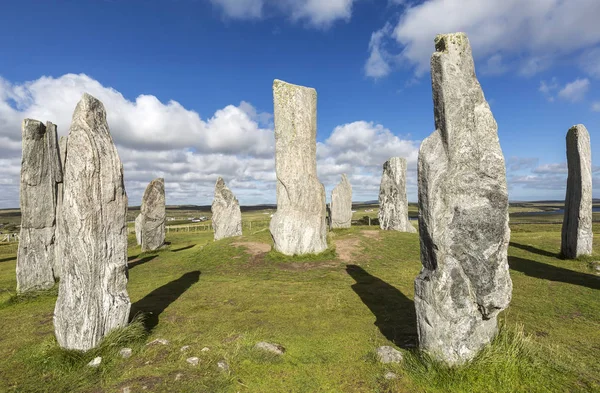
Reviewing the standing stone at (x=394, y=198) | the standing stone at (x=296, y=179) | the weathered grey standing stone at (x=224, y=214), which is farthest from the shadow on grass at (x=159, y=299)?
the standing stone at (x=394, y=198)

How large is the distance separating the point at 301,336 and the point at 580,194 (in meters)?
Answer: 15.4

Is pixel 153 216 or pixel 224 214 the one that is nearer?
pixel 153 216

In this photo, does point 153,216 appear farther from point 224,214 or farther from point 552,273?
point 552,273

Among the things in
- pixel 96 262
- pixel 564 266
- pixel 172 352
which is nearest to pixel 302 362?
pixel 172 352

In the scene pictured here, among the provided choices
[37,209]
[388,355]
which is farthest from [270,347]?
[37,209]

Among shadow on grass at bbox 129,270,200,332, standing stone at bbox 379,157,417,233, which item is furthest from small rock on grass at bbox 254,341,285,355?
standing stone at bbox 379,157,417,233

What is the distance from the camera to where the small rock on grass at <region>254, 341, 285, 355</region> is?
240 inches

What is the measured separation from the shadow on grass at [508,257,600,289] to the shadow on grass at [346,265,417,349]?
6.06m

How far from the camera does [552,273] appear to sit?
496 inches

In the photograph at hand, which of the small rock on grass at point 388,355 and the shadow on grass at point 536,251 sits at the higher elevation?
the small rock on grass at point 388,355

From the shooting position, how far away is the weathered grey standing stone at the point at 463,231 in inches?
212

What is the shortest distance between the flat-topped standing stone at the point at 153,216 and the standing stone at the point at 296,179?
32.5 ft

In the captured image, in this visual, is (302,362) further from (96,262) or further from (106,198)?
(106,198)

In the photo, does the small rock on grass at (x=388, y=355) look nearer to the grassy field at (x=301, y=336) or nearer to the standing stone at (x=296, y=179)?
the grassy field at (x=301, y=336)
